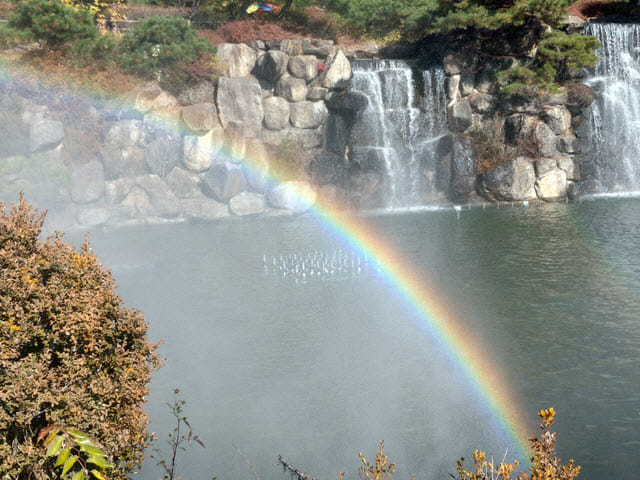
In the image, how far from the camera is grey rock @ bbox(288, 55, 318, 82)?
26797 millimetres

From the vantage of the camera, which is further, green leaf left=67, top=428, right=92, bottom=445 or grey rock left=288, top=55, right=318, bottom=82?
grey rock left=288, top=55, right=318, bottom=82

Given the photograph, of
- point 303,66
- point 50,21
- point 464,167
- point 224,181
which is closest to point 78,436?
point 224,181

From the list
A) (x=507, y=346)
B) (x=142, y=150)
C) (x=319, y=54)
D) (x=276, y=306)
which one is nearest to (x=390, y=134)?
(x=319, y=54)

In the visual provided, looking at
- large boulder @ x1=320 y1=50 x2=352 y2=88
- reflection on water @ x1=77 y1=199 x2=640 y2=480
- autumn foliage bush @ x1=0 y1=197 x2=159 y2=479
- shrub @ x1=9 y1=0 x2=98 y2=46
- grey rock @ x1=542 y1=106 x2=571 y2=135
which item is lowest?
reflection on water @ x1=77 y1=199 x2=640 y2=480

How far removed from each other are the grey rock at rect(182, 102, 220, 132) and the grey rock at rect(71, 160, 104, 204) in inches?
189

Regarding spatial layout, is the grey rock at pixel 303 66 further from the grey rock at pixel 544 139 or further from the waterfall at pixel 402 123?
the grey rock at pixel 544 139

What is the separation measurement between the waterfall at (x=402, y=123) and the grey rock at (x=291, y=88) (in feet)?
9.38

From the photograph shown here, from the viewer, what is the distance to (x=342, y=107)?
27.3 meters

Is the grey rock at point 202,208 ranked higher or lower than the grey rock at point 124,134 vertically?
lower

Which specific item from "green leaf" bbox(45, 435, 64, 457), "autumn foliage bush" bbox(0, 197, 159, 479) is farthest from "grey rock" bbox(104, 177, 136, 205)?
"green leaf" bbox(45, 435, 64, 457)

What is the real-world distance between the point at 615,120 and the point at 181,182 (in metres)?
23.3

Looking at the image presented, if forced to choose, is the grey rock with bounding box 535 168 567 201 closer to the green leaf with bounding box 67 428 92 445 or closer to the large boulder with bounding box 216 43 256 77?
the large boulder with bounding box 216 43 256 77

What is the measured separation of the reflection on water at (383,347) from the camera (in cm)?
807

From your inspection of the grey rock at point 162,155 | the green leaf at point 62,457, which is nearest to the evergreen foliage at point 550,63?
the grey rock at point 162,155
